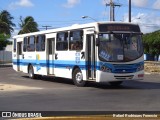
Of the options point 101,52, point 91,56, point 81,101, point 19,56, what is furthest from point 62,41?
point 81,101

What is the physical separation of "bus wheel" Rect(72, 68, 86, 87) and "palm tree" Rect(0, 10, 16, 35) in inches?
2410

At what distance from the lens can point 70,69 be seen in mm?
22016

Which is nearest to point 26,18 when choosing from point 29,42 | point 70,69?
point 29,42

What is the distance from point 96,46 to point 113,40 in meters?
0.86

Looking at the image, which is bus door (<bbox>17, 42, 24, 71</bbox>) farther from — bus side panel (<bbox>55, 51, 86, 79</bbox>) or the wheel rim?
the wheel rim

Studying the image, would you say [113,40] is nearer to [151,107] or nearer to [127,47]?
[127,47]

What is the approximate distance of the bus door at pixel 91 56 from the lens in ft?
65.6

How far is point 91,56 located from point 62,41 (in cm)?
327

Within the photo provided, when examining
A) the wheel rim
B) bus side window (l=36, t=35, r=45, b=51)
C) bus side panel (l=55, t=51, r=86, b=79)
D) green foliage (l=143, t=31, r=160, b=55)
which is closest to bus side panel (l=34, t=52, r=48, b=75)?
bus side window (l=36, t=35, r=45, b=51)

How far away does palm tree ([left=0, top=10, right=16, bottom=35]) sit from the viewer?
270 feet

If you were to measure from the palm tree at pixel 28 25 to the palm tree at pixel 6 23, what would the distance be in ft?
11.8

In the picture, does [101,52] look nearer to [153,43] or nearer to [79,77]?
[79,77]

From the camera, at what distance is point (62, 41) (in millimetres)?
22969

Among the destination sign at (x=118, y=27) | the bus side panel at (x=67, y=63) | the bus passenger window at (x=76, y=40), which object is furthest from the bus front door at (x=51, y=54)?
the destination sign at (x=118, y=27)
